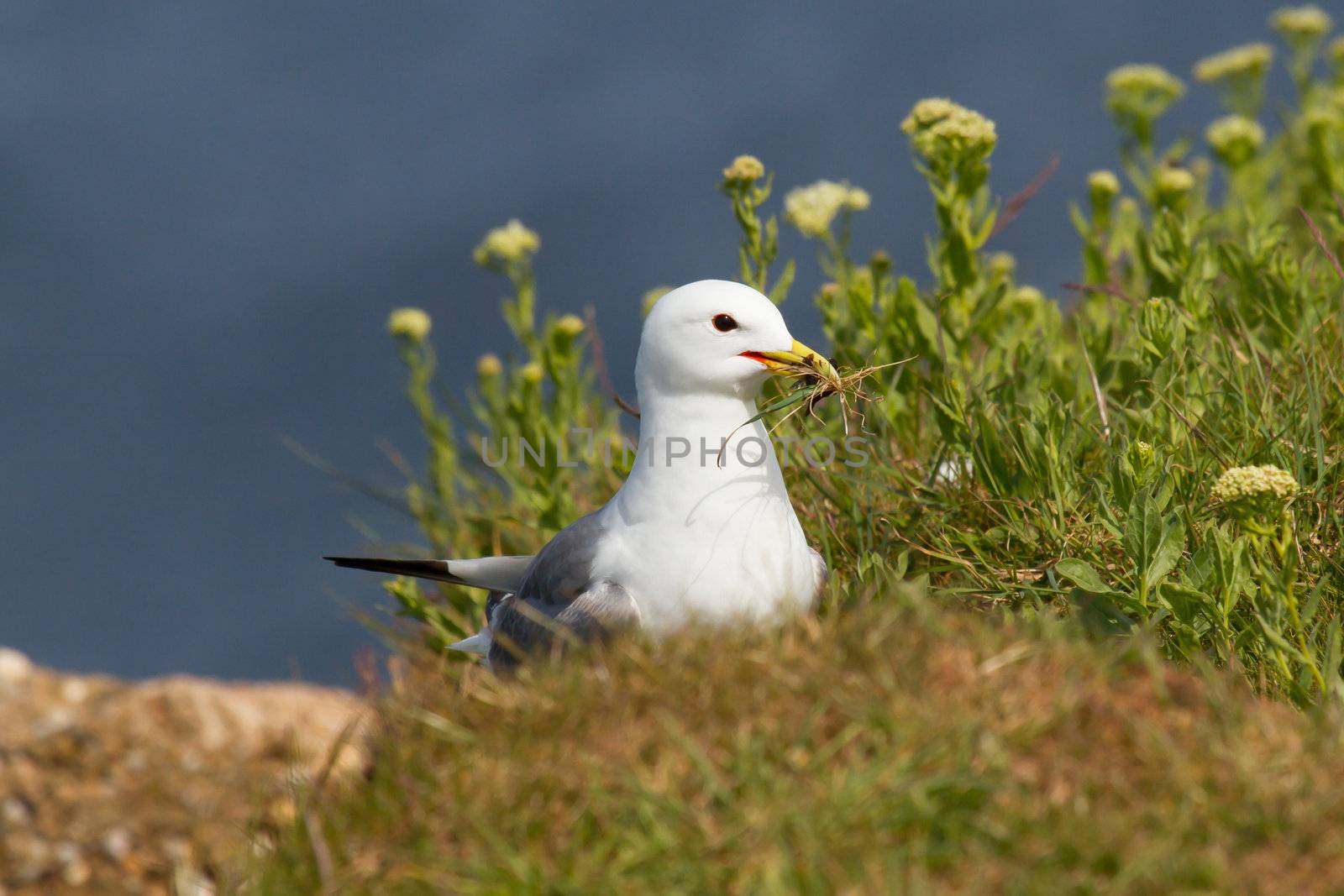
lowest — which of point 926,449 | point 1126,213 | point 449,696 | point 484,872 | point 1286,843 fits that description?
point 1286,843

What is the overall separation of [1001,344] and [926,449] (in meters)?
0.51

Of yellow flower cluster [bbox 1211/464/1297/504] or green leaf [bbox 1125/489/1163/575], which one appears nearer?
yellow flower cluster [bbox 1211/464/1297/504]

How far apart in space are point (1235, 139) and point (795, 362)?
381 centimetres

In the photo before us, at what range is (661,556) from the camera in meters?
3.88

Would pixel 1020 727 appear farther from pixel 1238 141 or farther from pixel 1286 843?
pixel 1238 141

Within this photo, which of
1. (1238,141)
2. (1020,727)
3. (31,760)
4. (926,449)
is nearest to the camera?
(1020,727)

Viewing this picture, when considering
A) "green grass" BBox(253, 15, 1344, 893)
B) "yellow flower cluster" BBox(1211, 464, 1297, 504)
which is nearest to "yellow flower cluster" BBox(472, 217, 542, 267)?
"green grass" BBox(253, 15, 1344, 893)

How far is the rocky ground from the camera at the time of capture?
10.3 feet

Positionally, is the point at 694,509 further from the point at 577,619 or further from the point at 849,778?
the point at 849,778

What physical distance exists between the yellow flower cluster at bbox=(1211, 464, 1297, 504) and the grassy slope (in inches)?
18.8

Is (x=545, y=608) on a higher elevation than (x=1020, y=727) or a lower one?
higher

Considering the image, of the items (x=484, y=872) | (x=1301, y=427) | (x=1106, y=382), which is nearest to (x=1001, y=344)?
(x=1106, y=382)

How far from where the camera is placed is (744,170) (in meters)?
5.05
